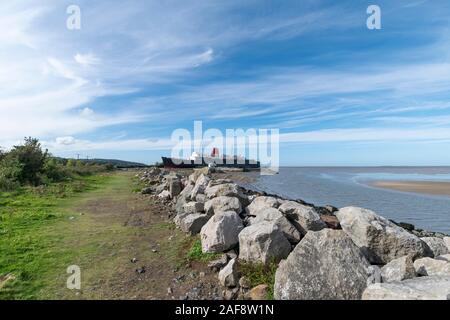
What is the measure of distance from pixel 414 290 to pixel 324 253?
4.88 ft

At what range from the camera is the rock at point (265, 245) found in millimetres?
6469

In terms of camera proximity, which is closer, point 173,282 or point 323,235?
point 323,235

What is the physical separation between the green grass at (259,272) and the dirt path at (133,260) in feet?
2.16

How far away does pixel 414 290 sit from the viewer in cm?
409

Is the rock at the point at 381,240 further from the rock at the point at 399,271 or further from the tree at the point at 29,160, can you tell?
the tree at the point at 29,160

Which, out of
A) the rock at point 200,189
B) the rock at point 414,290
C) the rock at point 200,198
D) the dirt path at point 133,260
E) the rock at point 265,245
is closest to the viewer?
the rock at point 414,290

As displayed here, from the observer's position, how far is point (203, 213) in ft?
33.2

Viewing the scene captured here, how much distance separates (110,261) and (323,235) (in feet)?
16.2

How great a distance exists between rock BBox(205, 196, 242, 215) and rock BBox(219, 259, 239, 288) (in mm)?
3009

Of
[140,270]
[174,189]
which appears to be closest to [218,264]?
[140,270]

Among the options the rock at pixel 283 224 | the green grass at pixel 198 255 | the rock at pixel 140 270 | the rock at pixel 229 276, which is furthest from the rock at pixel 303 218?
the rock at pixel 140 270
